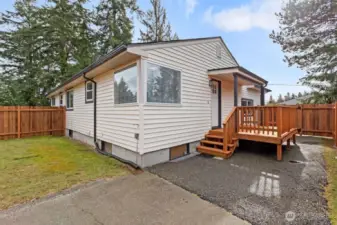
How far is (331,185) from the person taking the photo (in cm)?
371

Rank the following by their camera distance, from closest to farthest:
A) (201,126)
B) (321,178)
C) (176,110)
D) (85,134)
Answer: (321,178) → (176,110) → (201,126) → (85,134)

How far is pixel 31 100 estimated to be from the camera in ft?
57.4

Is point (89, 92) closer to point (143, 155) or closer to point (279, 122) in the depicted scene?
point (143, 155)

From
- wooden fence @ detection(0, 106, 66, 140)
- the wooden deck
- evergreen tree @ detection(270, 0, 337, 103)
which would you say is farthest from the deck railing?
wooden fence @ detection(0, 106, 66, 140)

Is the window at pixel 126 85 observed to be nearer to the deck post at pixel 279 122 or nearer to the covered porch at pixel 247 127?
the covered porch at pixel 247 127

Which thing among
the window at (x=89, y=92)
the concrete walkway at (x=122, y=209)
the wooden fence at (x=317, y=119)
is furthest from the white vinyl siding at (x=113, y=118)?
the wooden fence at (x=317, y=119)

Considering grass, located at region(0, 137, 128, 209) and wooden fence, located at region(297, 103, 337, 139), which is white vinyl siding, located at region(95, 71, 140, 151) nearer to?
grass, located at region(0, 137, 128, 209)

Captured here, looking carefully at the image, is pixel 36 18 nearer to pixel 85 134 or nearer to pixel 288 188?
pixel 85 134

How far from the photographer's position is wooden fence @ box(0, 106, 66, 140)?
9.95 metres

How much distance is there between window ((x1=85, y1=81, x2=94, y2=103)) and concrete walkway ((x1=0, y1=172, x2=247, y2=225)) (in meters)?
5.31

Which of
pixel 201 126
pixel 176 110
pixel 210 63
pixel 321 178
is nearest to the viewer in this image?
pixel 321 178

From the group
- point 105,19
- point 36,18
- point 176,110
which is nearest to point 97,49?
point 105,19

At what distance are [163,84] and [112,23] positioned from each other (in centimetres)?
1653

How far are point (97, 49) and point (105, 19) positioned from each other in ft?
10.4
